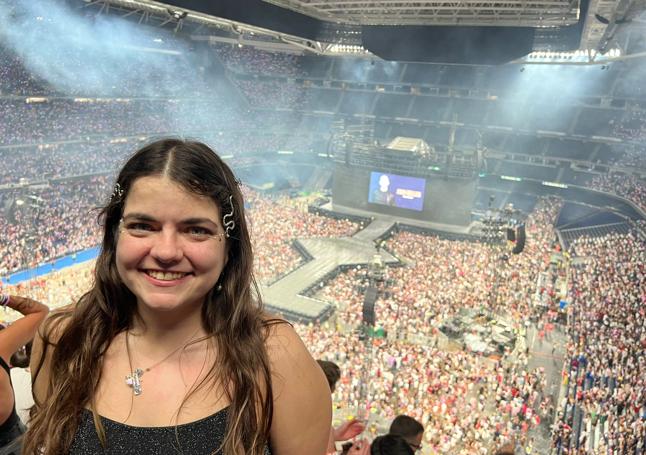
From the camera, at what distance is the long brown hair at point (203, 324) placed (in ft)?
5.54

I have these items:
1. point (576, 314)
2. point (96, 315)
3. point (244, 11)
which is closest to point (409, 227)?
point (576, 314)

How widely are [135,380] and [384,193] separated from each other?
3170 cm

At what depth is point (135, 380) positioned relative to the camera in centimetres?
180

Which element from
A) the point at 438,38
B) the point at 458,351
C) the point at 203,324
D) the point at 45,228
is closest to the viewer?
the point at 203,324

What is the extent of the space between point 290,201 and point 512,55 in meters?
17.6

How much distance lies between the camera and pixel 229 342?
1.81 meters

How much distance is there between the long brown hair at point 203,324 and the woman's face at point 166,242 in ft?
0.16

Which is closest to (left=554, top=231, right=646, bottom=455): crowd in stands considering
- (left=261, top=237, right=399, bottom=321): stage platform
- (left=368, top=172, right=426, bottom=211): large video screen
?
(left=261, top=237, right=399, bottom=321): stage platform

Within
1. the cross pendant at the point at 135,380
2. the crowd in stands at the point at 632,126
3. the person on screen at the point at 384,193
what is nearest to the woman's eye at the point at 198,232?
the cross pendant at the point at 135,380

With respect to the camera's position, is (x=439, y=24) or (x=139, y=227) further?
(x=439, y=24)

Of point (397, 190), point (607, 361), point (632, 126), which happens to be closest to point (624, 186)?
point (632, 126)

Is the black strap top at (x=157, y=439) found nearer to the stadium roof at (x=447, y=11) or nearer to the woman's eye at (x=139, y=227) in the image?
the woman's eye at (x=139, y=227)

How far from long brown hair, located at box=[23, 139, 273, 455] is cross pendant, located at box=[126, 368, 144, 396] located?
118 millimetres

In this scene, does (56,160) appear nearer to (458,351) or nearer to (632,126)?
Result: (458,351)
